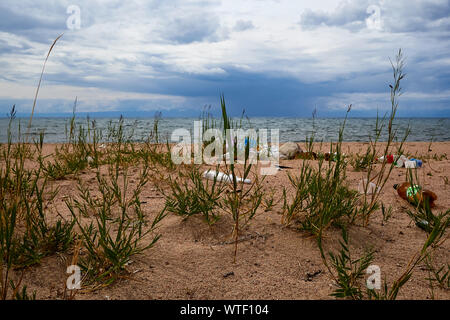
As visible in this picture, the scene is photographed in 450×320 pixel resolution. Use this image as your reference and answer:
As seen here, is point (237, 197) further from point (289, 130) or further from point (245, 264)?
point (289, 130)

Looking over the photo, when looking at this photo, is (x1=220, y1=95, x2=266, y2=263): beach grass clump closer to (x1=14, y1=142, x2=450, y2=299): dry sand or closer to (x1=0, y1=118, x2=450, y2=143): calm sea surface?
(x1=14, y1=142, x2=450, y2=299): dry sand

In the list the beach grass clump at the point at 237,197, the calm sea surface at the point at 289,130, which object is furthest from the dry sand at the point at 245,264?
the calm sea surface at the point at 289,130

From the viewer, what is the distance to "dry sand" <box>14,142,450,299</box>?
131cm

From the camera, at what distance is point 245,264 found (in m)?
1.51

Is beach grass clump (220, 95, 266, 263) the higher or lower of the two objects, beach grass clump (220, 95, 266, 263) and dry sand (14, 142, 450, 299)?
the higher

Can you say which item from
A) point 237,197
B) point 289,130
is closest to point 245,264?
point 237,197

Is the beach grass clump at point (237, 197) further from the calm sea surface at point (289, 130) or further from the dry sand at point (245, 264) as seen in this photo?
the calm sea surface at point (289, 130)

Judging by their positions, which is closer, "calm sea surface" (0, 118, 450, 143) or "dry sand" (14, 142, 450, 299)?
"dry sand" (14, 142, 450, 299)

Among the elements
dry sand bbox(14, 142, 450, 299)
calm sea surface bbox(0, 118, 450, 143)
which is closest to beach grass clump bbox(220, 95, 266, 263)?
dry sand bbox(14, 142, 450, 299)

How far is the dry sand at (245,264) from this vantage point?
131 cm
